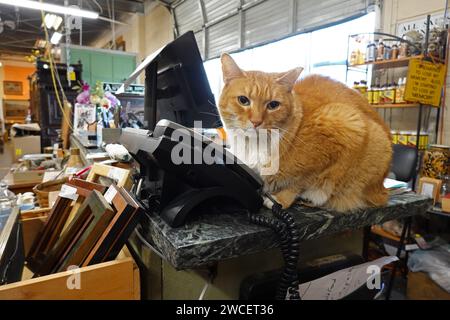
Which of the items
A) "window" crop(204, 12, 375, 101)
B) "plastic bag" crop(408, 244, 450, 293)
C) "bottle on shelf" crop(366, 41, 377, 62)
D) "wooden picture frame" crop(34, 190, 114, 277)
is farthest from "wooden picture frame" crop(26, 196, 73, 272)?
"bottle on shelf" crop(366, 41, 377, 62)

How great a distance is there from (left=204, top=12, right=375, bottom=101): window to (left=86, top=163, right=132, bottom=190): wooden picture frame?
137 centimetres

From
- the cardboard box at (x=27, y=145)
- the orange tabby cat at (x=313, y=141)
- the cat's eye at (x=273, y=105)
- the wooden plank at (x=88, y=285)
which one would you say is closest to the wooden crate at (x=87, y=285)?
the wooden plank at (x=88, y=285)

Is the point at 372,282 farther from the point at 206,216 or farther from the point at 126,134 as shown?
the point at 126,134

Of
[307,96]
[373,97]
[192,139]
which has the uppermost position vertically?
[373,97]

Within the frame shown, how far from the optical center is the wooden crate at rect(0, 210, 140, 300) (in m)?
0.65

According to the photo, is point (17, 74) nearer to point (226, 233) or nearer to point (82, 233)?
point (82, 233)

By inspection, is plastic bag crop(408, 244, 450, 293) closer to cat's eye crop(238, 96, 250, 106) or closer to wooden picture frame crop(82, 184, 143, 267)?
cat's eye crop(238, 96, 250, 106)

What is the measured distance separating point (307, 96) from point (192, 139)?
490mm

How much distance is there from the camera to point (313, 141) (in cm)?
77

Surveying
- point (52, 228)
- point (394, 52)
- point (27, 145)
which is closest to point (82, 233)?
point (52, 228)

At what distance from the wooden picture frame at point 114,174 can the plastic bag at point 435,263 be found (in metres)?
2.03

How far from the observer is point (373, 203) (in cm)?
82

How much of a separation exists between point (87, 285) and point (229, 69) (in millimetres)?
710
